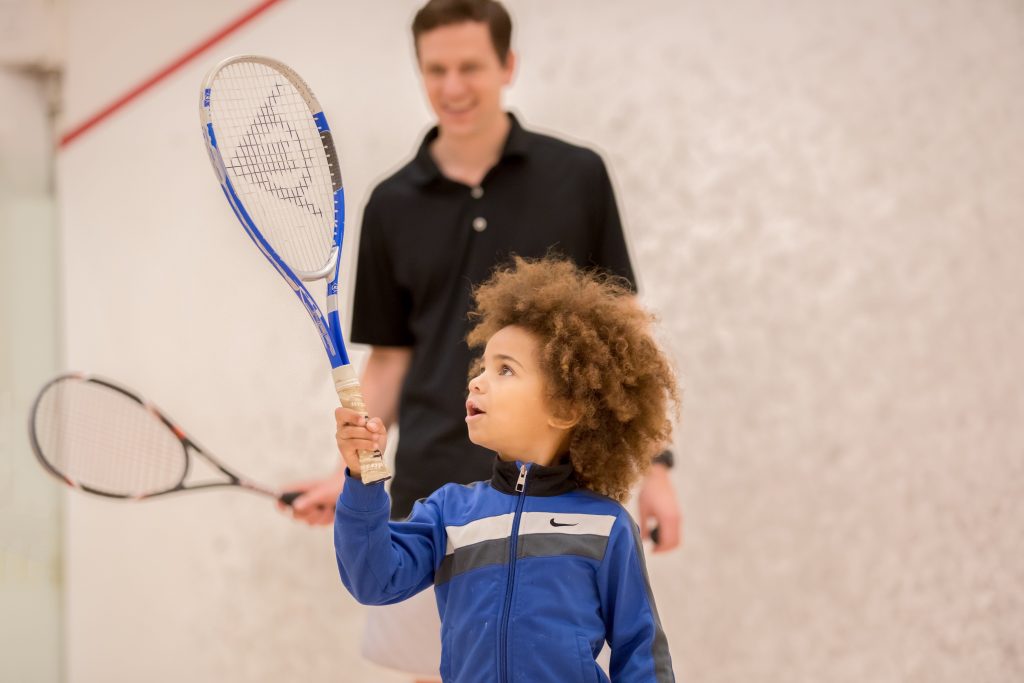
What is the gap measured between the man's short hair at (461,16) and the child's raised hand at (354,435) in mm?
779

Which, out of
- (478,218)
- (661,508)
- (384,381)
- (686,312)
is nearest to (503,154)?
(478,218)

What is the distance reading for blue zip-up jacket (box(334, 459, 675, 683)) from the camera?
42.8 inches

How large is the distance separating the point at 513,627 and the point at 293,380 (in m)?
1.60

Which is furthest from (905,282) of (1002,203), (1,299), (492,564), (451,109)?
(1,299)

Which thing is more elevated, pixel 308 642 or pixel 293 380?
pixel 293 380

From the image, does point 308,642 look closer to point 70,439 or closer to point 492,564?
point 70,439

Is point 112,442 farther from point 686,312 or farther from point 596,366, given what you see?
point 686,312

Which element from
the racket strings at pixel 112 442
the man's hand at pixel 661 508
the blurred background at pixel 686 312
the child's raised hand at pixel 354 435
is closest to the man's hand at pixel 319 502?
the racket strings at pixel 112 442

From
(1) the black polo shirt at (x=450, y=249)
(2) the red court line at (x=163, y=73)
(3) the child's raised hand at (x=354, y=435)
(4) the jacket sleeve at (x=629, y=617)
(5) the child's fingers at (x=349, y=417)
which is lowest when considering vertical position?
(4) the jacket sleeve at (x=629, y=617)

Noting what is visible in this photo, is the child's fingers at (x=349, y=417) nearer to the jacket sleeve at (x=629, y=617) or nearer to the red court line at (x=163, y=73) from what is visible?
the jacket sleeve at (x=629, y=617)

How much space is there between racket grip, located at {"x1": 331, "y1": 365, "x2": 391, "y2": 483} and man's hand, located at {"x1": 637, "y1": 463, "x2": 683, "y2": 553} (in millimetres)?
594

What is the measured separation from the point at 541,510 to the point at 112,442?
1002mm

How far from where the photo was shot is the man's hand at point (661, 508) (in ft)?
5.15

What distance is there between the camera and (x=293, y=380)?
2.62 m
